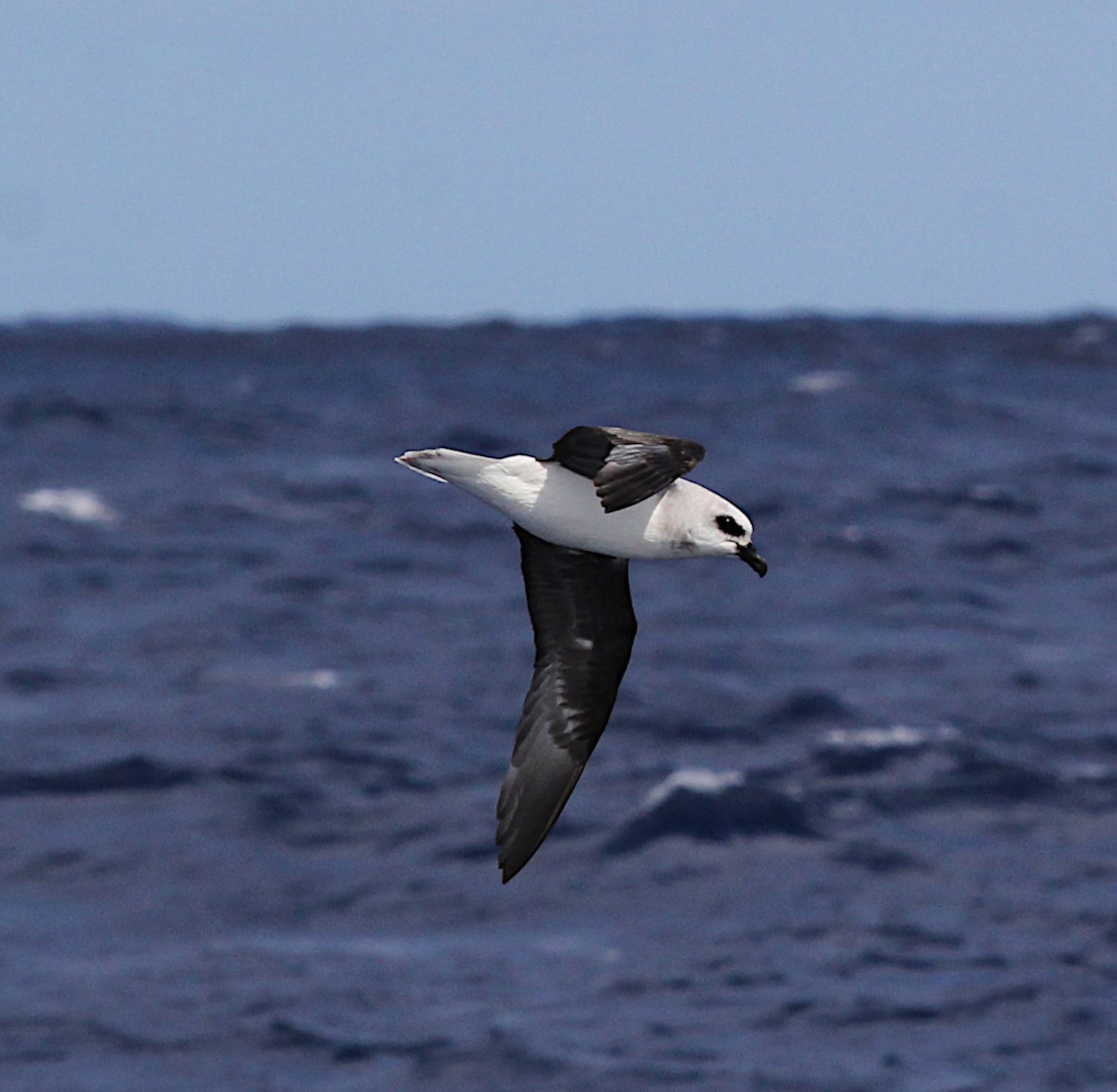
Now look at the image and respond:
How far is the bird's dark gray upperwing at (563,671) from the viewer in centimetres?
1226

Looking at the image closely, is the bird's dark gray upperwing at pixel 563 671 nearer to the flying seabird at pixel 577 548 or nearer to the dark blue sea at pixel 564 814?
the flying seabird at pixel 577 548

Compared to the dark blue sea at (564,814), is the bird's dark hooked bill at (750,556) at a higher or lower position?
higher

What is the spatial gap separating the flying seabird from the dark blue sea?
13324 millimetres

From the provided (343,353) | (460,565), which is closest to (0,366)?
(343,353)

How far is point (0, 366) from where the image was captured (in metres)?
114

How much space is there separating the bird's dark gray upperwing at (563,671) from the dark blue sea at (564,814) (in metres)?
13.3

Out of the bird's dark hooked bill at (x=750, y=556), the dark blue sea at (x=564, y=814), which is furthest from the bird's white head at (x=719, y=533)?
the dark blue sea at (x=564, y=814)

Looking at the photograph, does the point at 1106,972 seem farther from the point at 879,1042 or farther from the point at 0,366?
the point at 0,366

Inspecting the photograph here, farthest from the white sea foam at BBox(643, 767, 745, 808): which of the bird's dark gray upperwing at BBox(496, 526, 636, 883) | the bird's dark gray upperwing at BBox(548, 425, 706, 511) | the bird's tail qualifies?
the bird's dark gray upperwing at BBox(548, 425, 706, 511)

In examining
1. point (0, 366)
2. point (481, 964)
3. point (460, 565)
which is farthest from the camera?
point (0, 366)

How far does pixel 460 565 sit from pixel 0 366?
6856 cm

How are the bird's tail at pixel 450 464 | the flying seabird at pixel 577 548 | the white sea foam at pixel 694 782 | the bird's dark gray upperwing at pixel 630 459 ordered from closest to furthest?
the bird's dark gray upperwing at pixel 630 459
the flying seabird at pixel 577 548
the bird's tail at pixel 450 464
the white sea foam at pixel 694 782

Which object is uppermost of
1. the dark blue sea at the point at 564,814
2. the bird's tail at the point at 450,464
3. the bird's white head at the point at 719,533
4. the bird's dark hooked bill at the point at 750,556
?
the bird's tail at the point at 450,464

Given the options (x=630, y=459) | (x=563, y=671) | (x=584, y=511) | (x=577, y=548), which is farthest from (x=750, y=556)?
(x=563, y=671)
